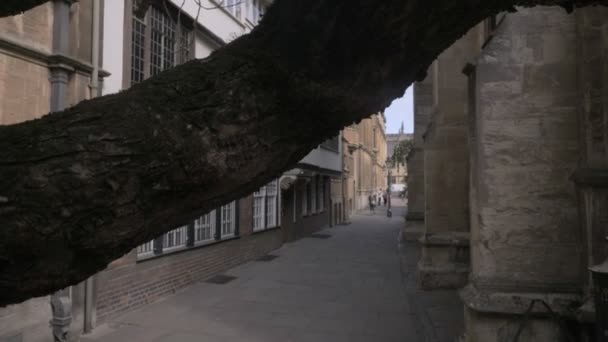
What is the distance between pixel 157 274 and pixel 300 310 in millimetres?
2901

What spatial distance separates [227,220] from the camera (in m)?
12.5

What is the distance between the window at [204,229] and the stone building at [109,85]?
3 centimetres

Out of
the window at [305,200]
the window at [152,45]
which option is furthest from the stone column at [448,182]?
the window at [305,200]

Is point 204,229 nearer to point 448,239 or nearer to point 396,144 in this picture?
point 448,239

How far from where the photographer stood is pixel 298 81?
1539mm

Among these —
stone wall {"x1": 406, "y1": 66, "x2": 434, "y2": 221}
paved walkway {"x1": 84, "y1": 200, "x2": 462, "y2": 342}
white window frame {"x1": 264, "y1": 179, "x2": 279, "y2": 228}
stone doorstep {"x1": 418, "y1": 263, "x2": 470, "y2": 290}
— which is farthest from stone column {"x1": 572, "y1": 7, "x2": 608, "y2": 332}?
stone wall {"x1": 406, "y1": 66, "x2": 434, "y2": 221}

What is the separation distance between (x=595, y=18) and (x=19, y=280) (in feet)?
19.6

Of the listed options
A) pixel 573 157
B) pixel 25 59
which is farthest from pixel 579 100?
pixel 25 59

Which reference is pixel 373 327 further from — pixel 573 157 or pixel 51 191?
pixel 51 191

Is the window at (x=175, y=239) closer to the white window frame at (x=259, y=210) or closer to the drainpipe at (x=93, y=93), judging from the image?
the drainpipe at (x=93, y=93)

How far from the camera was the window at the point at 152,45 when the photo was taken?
891 cm

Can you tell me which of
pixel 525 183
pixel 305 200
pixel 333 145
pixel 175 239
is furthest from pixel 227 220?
pixel 333 145

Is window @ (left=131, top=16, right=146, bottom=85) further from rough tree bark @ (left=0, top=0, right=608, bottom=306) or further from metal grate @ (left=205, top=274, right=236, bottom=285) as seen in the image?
rough tree bark @ (left=0, top=0, right=608, bottom=306)

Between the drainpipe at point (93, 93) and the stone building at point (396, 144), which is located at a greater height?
the stone building at point (396, 144)
